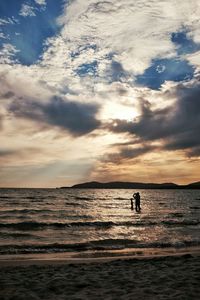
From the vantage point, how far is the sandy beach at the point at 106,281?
26.3ft

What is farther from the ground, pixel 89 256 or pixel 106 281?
pixel 106 281

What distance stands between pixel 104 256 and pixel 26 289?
7.04m

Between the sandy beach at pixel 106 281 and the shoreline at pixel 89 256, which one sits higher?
the sandy beach at pixel 106 281

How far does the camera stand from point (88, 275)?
10.2 m

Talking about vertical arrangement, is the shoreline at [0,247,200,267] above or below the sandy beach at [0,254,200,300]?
below

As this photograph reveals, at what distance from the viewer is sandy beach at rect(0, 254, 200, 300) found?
315 inches

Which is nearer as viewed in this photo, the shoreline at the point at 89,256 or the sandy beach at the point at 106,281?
the sandy beach at the point at 106,281

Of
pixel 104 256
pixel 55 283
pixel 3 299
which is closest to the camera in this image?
pixel 3 299

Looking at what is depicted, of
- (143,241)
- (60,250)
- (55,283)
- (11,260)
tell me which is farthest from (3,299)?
(143,241)

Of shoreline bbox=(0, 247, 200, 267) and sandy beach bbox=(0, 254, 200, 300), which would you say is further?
shoreline bbox=(0, 247, 200, 267)

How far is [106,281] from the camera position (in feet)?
30.9

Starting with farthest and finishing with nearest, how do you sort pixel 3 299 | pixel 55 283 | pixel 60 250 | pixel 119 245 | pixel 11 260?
1. pixel 119 245
2. pixel 60 250
3. pixel 11 260
4. pixel 55 283
5. pixel 3 299

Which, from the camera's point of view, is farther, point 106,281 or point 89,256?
point 89,256

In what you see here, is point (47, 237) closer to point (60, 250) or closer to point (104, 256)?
point (60, 250)
